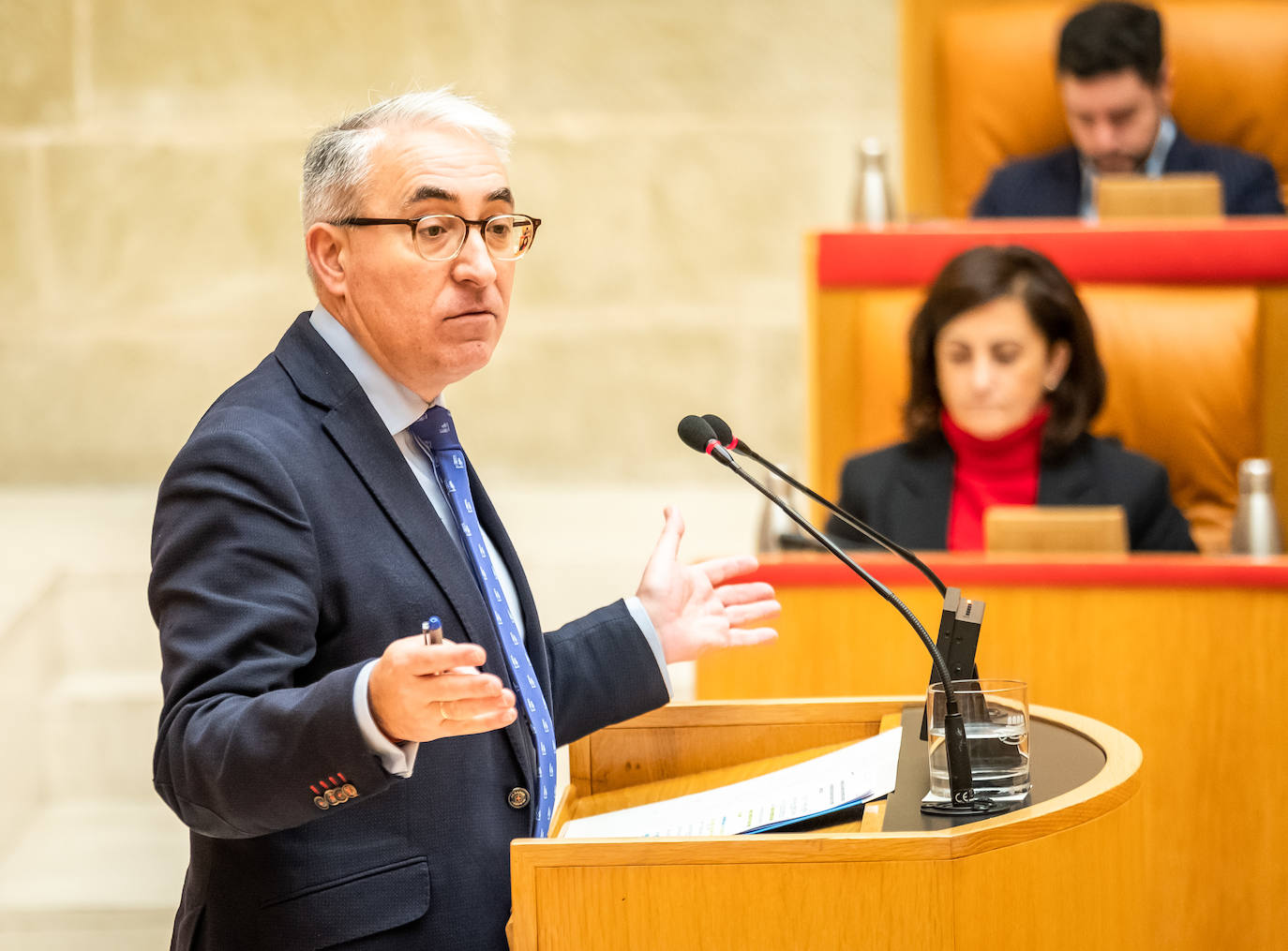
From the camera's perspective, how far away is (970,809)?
1116 mm

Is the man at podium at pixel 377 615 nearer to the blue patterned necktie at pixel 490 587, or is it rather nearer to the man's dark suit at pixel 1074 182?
the blue patterned necktie at pixel 490 587

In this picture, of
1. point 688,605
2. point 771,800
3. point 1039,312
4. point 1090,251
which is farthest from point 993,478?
point 771,800

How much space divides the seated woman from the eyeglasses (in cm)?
138

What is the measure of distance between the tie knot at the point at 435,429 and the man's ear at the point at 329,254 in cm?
12

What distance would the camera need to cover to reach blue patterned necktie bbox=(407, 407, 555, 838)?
49.6 inches

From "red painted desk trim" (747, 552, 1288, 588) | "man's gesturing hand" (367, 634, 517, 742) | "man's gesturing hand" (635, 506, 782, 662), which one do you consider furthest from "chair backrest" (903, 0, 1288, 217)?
"man's gesturing hand" (367, 634, 517, 742)

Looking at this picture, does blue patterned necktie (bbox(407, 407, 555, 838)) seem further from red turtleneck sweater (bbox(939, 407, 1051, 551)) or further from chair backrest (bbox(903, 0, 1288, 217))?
chair backrest (bbox(903, 0, 1288, 217))

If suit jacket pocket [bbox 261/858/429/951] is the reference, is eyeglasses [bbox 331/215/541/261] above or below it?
above

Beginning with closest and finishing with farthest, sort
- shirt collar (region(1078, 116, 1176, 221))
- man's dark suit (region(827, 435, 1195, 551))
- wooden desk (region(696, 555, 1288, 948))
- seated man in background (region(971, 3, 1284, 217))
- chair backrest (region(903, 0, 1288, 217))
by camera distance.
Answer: wooden desk (region(696, 555, 1288, 948)) < man's dark suit (region(827, 435, 1195, 551)) < seated man in background (region(971, 3, 1284, 217)) < shirt collar (region(1078, 116, 1176, 221)) < chair backrest (region(903, 0, 1288, 217))

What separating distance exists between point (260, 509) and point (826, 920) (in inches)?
19.2

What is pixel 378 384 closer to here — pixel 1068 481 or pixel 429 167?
pixel 429 167

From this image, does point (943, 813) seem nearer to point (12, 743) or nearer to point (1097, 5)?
point (12, 743)

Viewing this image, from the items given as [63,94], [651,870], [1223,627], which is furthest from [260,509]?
[63,94]

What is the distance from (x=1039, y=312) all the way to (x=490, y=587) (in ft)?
5.38
